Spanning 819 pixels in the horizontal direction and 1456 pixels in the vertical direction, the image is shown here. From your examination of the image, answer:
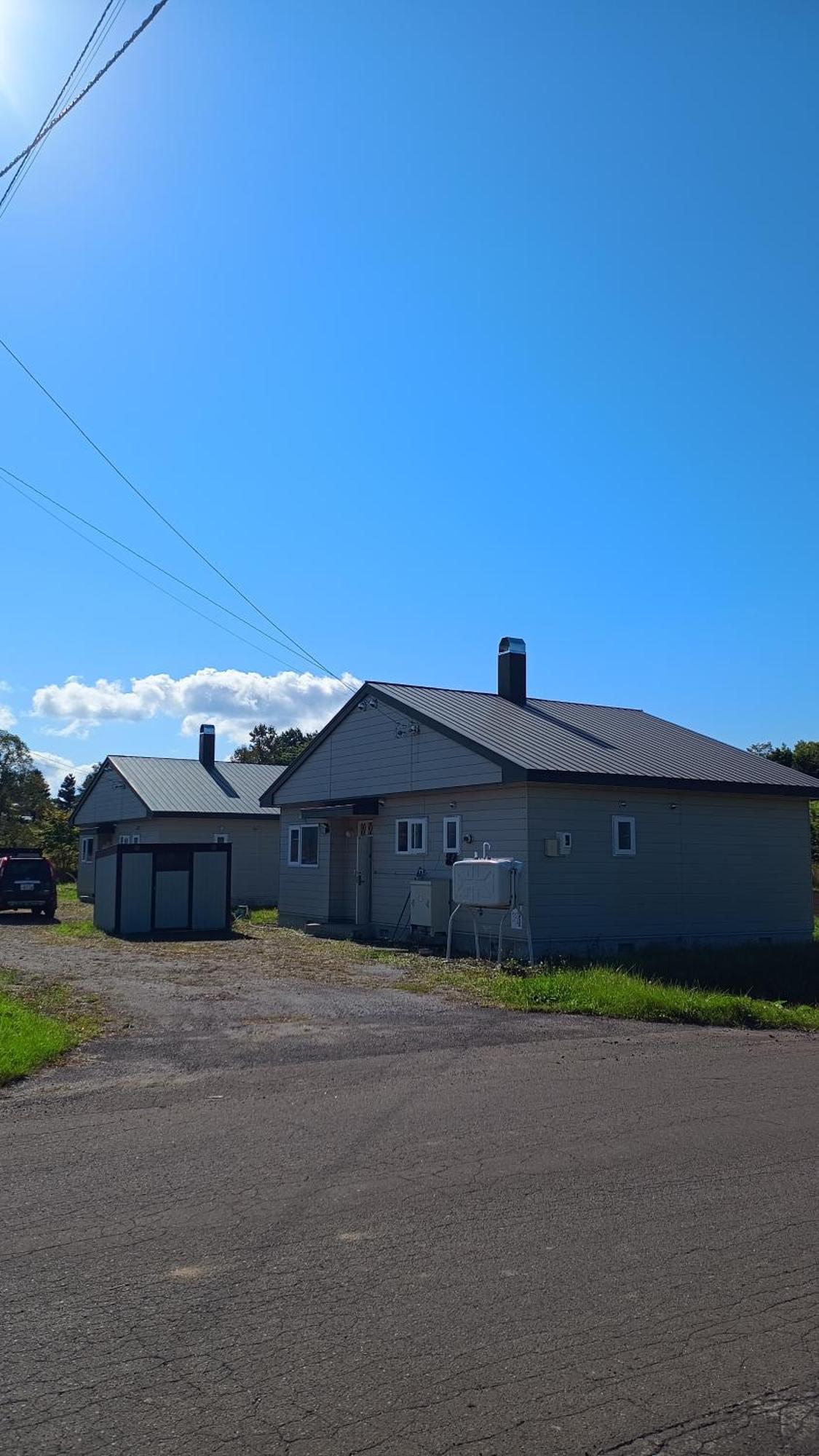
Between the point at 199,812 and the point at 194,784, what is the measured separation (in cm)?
294

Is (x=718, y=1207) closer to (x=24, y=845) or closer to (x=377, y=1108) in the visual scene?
(x=377, y=1108)

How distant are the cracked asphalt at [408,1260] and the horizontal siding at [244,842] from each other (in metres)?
24.0

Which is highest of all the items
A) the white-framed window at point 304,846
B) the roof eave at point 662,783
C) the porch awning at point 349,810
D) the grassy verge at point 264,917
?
the roof eave at point 662,783

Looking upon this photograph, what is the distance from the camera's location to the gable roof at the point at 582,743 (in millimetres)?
18609

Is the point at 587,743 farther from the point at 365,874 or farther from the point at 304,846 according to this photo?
the point at 304,846

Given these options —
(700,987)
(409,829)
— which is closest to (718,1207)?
(700,987)

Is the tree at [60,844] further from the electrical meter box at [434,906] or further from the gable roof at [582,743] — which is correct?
the electrical meter box at [434,906]

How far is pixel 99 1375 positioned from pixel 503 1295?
162cm

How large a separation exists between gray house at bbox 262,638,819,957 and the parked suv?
25.8 feet

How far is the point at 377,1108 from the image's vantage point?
7.95m

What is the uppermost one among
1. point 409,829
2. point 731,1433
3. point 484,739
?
point 484,739

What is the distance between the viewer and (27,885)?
28938 mm

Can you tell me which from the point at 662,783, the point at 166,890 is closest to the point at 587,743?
the point at 662,783

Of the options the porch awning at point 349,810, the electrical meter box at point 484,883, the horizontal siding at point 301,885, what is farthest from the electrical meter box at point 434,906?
the horizontal siding at point 301,885
